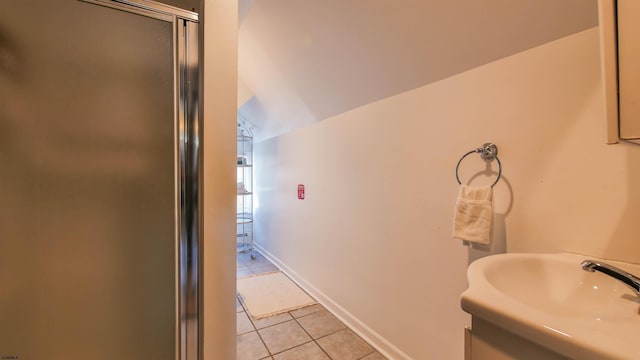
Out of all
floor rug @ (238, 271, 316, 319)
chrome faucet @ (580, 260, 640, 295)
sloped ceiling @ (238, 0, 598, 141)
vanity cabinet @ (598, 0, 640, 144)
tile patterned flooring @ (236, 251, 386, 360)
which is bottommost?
tile patterned flooring @ (236, 251, 386, 360)

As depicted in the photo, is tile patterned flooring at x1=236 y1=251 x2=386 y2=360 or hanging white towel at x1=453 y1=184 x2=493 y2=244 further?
tile patterned flooring at x1=236 y1=251 x2=386 y2=360

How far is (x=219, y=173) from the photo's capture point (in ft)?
3.58

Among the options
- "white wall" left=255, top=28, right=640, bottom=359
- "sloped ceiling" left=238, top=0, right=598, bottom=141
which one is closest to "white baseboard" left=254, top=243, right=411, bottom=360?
"white wall" left=255, top=28, right=640, bottom=359

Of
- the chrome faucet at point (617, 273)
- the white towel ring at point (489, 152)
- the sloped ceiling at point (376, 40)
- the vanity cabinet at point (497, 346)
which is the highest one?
the sloped ceiling at point (376, 40)

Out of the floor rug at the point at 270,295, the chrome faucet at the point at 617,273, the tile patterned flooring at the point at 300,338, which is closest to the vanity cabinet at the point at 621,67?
the chrome faucet at the point at 617,273

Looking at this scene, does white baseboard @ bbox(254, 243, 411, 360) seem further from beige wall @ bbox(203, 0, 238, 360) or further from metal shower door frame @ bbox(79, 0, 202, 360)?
metal shower door frame @ bbox(79, 0, 202, 360)

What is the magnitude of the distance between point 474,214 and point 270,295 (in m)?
2.13

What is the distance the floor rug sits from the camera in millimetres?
2270

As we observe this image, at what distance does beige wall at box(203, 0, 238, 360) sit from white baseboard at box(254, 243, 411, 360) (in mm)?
1062

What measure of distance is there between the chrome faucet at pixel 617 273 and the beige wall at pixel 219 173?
1.25m

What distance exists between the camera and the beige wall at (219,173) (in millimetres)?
1065

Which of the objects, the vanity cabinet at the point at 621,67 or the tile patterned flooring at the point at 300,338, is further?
the tile patterned flooring at the point at 300,338

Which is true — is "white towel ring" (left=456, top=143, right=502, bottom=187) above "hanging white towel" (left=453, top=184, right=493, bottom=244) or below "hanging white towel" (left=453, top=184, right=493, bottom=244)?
above

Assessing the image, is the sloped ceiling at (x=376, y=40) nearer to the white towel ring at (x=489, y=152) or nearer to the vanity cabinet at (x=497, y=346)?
the white towel ring at (x=489, y=152)
